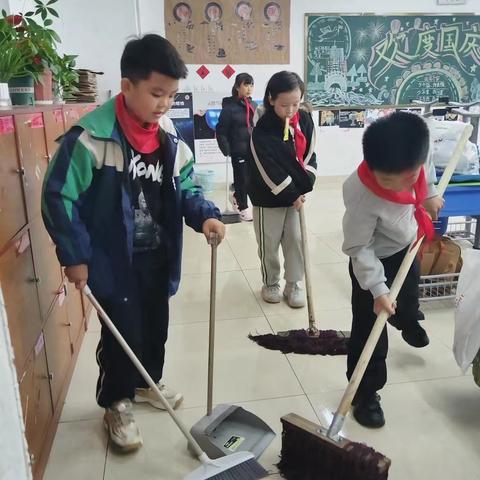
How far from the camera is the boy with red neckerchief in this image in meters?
1.21

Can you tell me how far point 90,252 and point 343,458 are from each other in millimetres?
860

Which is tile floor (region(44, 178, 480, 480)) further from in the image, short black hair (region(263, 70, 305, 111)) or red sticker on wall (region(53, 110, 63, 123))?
short black hair (region(263, 70, 305, 111))

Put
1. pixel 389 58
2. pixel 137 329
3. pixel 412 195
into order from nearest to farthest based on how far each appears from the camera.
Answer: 1. pixel 412 195
2. pixel 137 329
3. pixel 389 58

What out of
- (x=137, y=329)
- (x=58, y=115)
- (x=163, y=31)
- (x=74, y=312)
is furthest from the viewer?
(x=163, y=31)

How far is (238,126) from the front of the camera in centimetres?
418

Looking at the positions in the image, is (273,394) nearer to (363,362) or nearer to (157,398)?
(157,398)

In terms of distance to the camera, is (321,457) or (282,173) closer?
(321,457)

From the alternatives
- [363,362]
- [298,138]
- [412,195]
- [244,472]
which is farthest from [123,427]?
[298,138]

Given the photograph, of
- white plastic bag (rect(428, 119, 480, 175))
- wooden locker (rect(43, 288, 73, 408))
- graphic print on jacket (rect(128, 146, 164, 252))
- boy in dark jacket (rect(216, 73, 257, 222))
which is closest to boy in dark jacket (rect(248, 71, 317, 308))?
white plastic bag (rect(428, 119, 480, 175))

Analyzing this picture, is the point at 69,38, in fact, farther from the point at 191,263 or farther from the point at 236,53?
the point at 191,263

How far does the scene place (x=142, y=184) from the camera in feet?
4.59

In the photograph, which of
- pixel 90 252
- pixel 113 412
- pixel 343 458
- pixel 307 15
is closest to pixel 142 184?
pixel 90 252

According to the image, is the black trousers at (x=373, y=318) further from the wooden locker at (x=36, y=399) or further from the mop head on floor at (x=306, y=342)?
the wooden locker at (x=36, y=399)

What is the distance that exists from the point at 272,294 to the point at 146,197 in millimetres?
1330
